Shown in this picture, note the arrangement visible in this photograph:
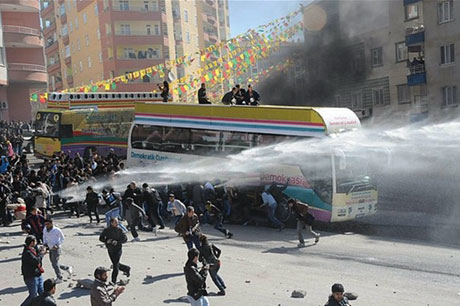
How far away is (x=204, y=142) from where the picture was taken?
18156mm

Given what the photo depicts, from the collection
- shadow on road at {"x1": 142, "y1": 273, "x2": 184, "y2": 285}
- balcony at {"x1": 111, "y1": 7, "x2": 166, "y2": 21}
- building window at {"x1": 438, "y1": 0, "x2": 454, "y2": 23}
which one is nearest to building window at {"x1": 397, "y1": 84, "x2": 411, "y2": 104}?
building window at {"x1": 438, "y1": 0, "x2": 454, "y2": 23}

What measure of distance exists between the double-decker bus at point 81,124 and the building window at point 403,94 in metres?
17.1

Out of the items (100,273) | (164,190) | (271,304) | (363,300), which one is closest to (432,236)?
(363,300)

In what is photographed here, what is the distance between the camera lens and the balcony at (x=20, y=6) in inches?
1780

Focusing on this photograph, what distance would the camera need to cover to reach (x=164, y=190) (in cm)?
1839

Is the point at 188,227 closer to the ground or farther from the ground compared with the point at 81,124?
closer to the ground

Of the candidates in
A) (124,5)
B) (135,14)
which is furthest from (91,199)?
(124,5)

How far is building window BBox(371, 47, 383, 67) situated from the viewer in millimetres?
35469

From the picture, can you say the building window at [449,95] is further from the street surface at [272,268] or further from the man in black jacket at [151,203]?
the man in black jacket at [151,203]

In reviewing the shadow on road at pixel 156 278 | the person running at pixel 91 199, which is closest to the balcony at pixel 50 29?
the person running at pixel 91 199

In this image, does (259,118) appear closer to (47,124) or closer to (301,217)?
(301,217)

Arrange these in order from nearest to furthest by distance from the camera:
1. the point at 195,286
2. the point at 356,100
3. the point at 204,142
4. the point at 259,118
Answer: the point at 195,286, the point at 259,118, the point at 204,142, the point at 356,100

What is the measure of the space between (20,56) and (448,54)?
120ft

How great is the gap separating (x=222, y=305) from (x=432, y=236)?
7.89m
